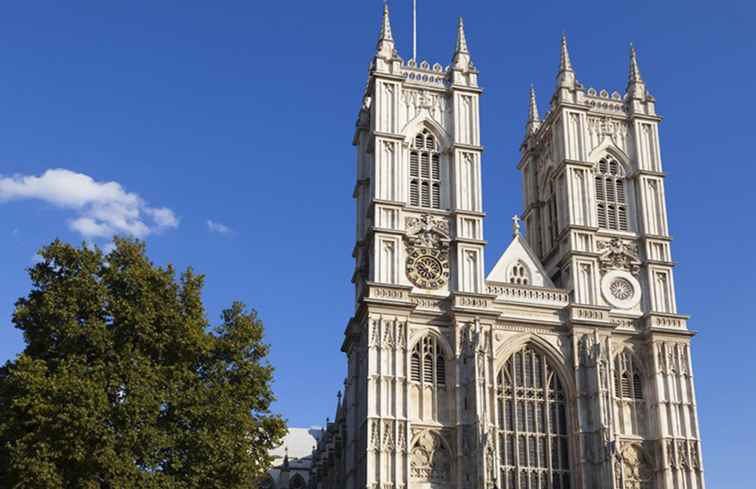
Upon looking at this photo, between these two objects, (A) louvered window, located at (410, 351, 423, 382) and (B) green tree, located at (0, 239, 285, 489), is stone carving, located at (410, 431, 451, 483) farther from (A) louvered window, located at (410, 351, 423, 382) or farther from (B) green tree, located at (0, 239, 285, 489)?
(B) green tree, located at (0, 239, 285, 489)

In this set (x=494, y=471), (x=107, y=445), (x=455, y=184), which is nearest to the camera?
(x=107, y=445)

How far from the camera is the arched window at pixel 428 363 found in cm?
4397

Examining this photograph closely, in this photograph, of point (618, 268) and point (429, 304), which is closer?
point (429, 304)

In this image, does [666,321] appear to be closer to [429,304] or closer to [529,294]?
[529,294]

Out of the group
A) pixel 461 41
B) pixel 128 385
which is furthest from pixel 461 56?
pixel 128 385

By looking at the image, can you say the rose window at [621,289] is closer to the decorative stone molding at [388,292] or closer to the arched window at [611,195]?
the arched window at [611,195]

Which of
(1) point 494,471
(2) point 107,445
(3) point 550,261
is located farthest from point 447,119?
(2) point 107,445

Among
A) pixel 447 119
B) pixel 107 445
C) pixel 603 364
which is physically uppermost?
pixel 447 119

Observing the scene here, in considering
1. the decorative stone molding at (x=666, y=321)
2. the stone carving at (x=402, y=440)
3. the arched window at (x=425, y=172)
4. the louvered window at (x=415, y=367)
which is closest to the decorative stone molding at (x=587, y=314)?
the decorative stone molding at (x=666, y=321)

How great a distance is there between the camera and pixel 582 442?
143 ft

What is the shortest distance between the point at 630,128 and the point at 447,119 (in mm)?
9863

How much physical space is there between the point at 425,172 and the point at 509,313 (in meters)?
8.19

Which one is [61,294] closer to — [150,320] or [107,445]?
[150,320]

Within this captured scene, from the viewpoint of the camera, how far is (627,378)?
4619 cm
